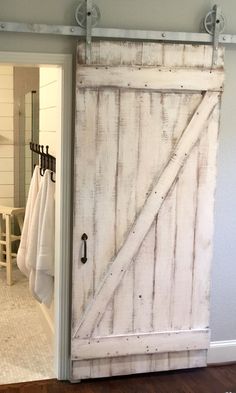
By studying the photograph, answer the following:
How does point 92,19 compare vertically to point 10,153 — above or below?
above

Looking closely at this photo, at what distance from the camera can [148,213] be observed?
10.3ft

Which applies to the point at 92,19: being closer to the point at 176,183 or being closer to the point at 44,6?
the point at 44,6

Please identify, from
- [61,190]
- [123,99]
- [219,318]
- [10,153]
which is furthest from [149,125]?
[10,153]

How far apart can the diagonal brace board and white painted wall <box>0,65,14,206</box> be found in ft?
9.86

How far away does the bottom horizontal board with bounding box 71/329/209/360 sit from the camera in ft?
10.4

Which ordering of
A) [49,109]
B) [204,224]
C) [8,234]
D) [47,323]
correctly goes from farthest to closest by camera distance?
1. [8,234]
2. [47,323]
3. [49,109]
4. [204,224]

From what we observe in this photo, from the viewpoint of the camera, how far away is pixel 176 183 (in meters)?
3.17

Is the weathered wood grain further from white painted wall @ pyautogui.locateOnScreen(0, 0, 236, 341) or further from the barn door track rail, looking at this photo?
white painted wall @ pyautogui.locateOnScreen(0, 0, 236, 341)

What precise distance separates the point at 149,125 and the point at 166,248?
78 cm

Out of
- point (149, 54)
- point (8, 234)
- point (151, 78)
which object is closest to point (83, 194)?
point (151, 78)

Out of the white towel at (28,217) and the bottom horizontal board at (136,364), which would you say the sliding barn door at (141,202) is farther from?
the white towel at (28,217)

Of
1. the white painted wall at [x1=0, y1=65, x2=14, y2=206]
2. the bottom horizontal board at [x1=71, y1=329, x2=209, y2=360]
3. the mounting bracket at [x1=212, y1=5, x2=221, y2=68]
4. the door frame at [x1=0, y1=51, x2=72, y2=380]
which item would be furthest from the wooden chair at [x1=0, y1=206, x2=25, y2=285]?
the mounting bracket at [x1=212, y1=5, x2=221, y2=68]

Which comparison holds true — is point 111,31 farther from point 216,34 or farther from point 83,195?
point 83,195

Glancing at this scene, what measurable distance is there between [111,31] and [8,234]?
2902 mm
